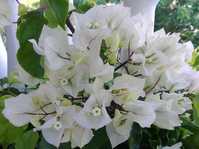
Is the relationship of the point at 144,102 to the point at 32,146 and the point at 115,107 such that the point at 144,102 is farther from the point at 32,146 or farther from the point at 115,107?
the point at 32,146

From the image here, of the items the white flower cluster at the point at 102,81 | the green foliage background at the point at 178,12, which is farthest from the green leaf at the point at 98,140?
the green foliage background at the point at 178,12

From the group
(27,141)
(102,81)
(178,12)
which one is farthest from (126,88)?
(178,12)

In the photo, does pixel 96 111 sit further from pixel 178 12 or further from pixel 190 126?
pixel 178 12

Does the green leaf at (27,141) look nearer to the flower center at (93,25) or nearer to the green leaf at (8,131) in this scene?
the green leaf at (8,131)

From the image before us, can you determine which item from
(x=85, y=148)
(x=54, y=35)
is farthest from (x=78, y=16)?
(x=85, y=148)

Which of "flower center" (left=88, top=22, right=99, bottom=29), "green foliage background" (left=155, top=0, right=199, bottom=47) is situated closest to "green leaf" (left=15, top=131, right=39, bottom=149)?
"flower center" (left=88, top=22, right=99, bottom=29)
